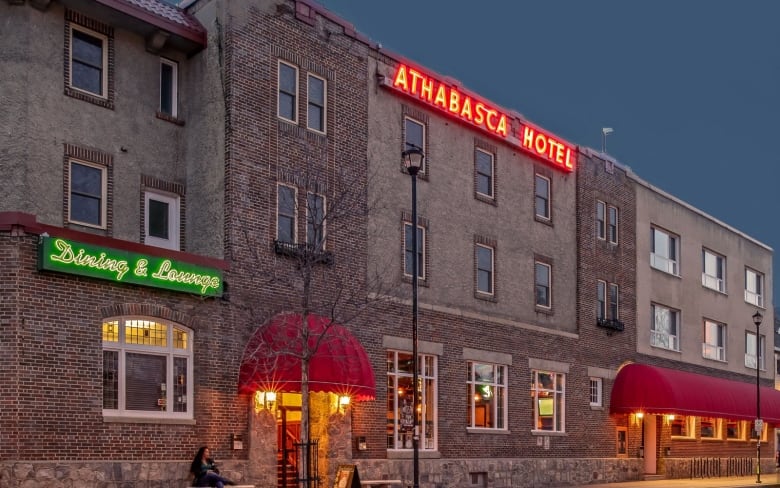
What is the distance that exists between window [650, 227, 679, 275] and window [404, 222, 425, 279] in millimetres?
16799

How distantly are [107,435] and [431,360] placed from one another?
40.7ft

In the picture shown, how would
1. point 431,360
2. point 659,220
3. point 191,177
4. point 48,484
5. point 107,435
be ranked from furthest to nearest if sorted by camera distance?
point 659,220 → point 431,360 → point 191,177 → point 107,435 → point 48,484

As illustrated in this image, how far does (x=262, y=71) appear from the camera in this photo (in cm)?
2736

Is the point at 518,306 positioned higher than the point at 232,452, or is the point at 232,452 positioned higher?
the point at 518,306

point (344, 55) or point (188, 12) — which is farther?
point (344, 55)

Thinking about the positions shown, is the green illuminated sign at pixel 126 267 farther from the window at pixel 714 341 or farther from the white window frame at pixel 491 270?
the window at pixel 714 341

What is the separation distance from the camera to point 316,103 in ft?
95.8

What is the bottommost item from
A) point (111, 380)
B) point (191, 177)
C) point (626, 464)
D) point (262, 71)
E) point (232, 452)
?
point (626, 464)

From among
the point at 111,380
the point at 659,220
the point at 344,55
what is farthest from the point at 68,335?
the point at 659,220

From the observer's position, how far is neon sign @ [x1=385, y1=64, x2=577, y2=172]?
1272 inches

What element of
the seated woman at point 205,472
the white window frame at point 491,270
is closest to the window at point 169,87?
the seated woman at point 205,472

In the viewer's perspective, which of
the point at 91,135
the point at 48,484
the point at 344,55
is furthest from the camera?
the point at 344,55

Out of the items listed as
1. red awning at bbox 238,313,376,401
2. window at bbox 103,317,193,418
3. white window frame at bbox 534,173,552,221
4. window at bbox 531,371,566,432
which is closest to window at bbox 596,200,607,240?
white window frame at bbox 534,173,552,221

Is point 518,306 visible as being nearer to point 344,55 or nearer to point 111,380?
point 344,55
